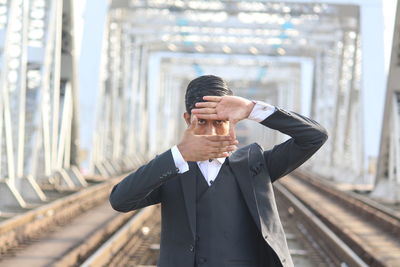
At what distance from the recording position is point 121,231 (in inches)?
358

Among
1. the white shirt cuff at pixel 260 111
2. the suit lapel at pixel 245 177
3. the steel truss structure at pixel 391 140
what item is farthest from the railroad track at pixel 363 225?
the white shirt cuff at pixel 260 111

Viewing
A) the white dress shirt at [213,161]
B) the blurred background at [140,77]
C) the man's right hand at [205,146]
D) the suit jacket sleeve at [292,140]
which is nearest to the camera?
the man's right hand at [205,146]

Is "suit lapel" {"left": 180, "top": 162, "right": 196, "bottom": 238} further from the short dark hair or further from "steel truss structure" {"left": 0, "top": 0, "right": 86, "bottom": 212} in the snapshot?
"steel truss structure" {"left": 0, "top": 0, "right": 86, "bottom": 212}

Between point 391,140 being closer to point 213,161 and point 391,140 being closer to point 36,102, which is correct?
point 36,102

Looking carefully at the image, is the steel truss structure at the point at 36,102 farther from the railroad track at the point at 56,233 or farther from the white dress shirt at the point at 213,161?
the white dress shirt at the point at 213,161

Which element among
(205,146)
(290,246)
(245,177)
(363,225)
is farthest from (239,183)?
(363,225)

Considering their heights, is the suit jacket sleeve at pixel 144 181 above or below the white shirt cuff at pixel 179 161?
below

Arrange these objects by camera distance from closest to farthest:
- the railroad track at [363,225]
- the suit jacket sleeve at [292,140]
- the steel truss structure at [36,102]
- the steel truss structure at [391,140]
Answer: the suit jacket sleeve at [292,140] < the railroad track at [363,225] < the steel truss structure at [36,102] < the steel truss structure at [391,140]

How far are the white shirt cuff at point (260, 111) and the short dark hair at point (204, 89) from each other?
13 centimetres

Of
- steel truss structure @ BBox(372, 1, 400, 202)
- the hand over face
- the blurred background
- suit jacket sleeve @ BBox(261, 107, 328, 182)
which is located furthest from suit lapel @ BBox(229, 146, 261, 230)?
steel truss structure @ BBox(372, 1, 400, 202)

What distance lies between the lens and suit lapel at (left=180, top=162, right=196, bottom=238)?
7.54ft

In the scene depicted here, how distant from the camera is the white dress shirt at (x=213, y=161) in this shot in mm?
2240

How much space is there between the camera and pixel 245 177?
2385 mm

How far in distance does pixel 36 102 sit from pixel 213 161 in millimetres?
11347
